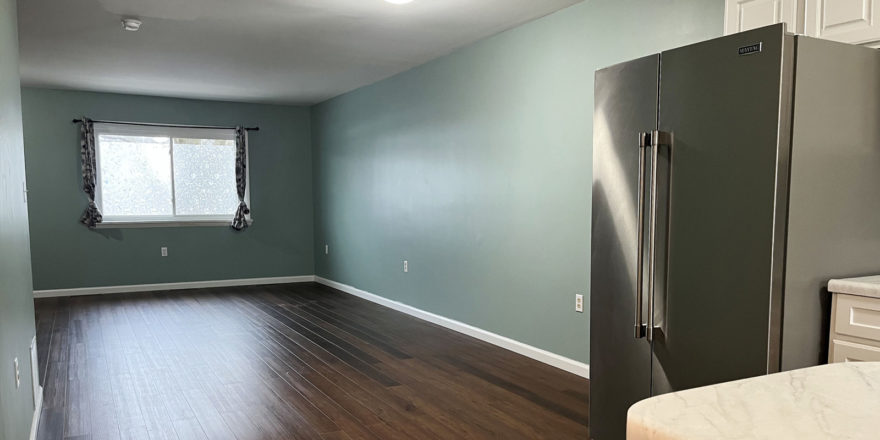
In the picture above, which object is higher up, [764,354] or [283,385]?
[764,354]

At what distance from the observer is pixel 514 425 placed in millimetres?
2859

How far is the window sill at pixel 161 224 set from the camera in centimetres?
685

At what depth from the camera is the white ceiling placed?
3666 mm

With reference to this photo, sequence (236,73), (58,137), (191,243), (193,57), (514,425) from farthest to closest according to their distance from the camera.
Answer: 1. (191,243)
2. (58,137)
3. (236,73)
4. (193,57)
5. (514,425)

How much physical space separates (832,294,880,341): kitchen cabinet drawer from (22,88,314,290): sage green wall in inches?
270

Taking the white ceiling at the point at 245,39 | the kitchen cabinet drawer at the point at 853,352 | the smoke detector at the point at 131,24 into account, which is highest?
the white ceiling at the point at 245,39

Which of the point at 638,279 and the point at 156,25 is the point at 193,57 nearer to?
the point at 156,25

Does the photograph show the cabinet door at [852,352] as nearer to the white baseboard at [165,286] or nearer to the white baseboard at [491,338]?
the white baseboard at [491,338]

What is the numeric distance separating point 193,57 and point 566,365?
399 cm

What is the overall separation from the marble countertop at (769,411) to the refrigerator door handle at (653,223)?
120 cm

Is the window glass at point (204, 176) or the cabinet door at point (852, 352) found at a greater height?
the window glass at point (204, 176)

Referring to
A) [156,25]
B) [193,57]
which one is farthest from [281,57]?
[156,25]

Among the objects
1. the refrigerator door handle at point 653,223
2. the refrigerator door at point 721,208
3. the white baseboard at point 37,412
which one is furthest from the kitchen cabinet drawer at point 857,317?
the white baseboard at point 37,412

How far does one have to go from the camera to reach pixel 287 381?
142 inches
